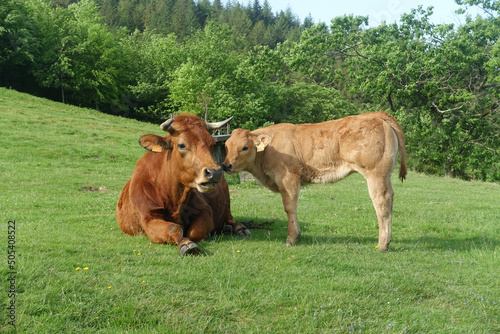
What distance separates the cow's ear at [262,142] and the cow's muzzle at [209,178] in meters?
1.53

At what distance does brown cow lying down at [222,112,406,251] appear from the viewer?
7.98 meters

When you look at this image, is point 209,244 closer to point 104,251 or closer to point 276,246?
point 276,246

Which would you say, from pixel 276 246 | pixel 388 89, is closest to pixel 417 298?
pixel 276 246

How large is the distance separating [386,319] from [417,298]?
3.15ft

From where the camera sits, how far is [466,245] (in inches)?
362

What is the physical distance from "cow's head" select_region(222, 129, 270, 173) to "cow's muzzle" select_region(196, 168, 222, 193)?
110 cm

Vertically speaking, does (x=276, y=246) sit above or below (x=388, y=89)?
below

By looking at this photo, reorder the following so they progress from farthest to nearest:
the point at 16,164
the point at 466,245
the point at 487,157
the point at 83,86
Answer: the point at 83,86 < the point at 487,157 < the point at 16,164 < the point at 466,245

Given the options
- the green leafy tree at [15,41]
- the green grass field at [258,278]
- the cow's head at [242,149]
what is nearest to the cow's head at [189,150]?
the cow's head at [242,149]

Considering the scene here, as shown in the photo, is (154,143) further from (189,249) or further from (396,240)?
(396,240)

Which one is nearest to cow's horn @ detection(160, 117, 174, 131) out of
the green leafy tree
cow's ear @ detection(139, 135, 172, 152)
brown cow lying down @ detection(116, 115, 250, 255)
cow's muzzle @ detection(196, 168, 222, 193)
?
brown cow lying down @ detection(116, 115, 250, 255)

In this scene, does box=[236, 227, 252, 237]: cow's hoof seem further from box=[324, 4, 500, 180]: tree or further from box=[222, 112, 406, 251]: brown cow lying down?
box=[324, 4, 500, 180]: tree

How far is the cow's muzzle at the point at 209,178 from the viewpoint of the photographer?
22.5 feet

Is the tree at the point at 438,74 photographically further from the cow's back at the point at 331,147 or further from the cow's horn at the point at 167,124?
the cow's horn at the point at 167,124
